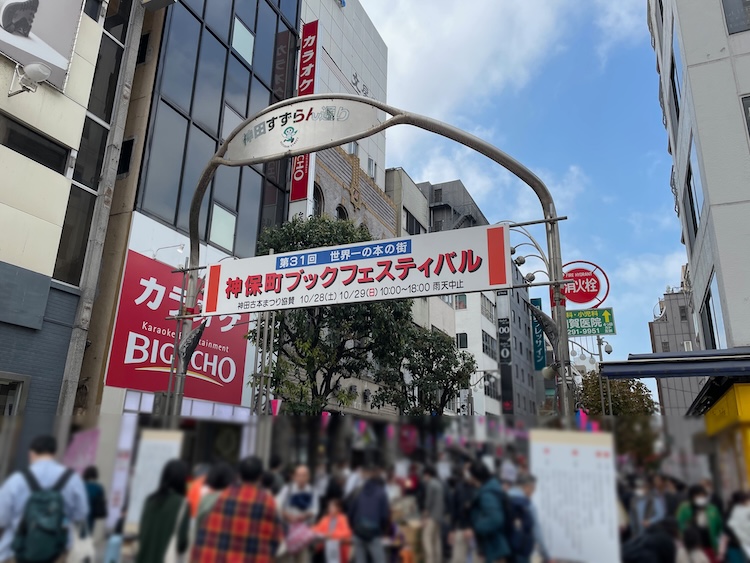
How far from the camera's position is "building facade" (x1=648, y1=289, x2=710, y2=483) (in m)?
3.39

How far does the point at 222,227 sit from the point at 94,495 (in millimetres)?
15812

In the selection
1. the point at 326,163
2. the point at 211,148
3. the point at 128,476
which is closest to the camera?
the point at 128,476

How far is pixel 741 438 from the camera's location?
3279 millimetres

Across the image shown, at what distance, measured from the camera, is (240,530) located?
3.80 meters

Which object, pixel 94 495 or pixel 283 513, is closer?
pixel 283 513

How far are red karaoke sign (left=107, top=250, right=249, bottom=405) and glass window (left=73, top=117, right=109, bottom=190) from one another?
215 cm

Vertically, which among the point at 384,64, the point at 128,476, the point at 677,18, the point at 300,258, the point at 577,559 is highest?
the point at 384,64

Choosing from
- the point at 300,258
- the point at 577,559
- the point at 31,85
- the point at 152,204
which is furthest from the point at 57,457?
the point at 152,204

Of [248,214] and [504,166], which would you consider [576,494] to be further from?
[248,214]

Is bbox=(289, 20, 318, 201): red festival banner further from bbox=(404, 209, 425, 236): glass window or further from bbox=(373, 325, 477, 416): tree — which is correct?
bbox=(404, 209, 425, 236): glass window

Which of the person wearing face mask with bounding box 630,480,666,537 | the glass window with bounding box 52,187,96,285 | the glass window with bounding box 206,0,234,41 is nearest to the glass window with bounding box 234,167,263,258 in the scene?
the glass window with bounding box 206,0,234,41

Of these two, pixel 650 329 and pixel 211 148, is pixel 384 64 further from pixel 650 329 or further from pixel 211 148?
pixel 650 329

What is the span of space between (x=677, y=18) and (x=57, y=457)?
1439 centimetres

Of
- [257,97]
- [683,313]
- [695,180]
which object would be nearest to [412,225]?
[257,97]
